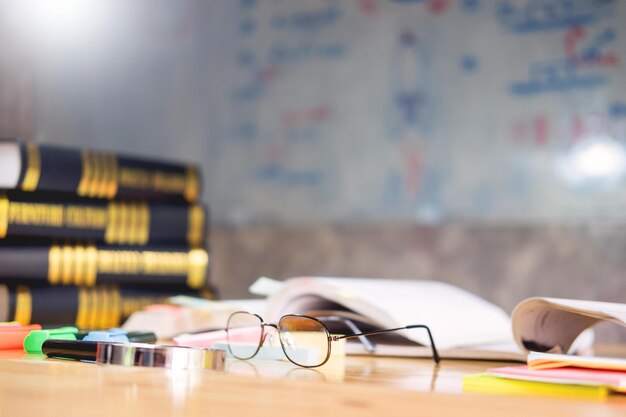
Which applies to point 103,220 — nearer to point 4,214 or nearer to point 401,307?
point 4,214

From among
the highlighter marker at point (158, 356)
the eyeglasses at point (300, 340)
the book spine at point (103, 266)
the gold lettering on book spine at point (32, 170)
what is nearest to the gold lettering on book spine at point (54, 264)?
the book spine at point (103, 266)

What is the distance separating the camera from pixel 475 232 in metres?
2.40

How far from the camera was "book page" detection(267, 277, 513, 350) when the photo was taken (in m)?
0.98

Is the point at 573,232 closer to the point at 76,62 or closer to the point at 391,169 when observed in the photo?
the point at 391,169

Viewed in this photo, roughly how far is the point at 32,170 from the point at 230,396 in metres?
0.95

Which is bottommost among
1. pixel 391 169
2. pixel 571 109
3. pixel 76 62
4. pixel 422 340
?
pixel 422 340

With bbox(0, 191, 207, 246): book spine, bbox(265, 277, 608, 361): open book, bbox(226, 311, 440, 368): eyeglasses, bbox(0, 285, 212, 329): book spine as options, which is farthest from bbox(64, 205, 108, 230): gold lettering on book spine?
bbox(226, 311, 440, 368): eyeglasses

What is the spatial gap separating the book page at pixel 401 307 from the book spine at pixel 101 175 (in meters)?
0.52

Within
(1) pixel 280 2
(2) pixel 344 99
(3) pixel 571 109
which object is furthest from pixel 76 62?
(3) pixel 571 109

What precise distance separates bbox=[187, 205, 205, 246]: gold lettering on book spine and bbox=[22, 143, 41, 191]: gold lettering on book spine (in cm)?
34

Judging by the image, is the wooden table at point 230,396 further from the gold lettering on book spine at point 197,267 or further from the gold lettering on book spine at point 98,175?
the gold lettering on book spine at point 197,267

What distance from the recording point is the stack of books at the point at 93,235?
135 cm

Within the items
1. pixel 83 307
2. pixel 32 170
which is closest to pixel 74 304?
pixel 83 307

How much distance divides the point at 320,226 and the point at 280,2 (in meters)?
0.69
